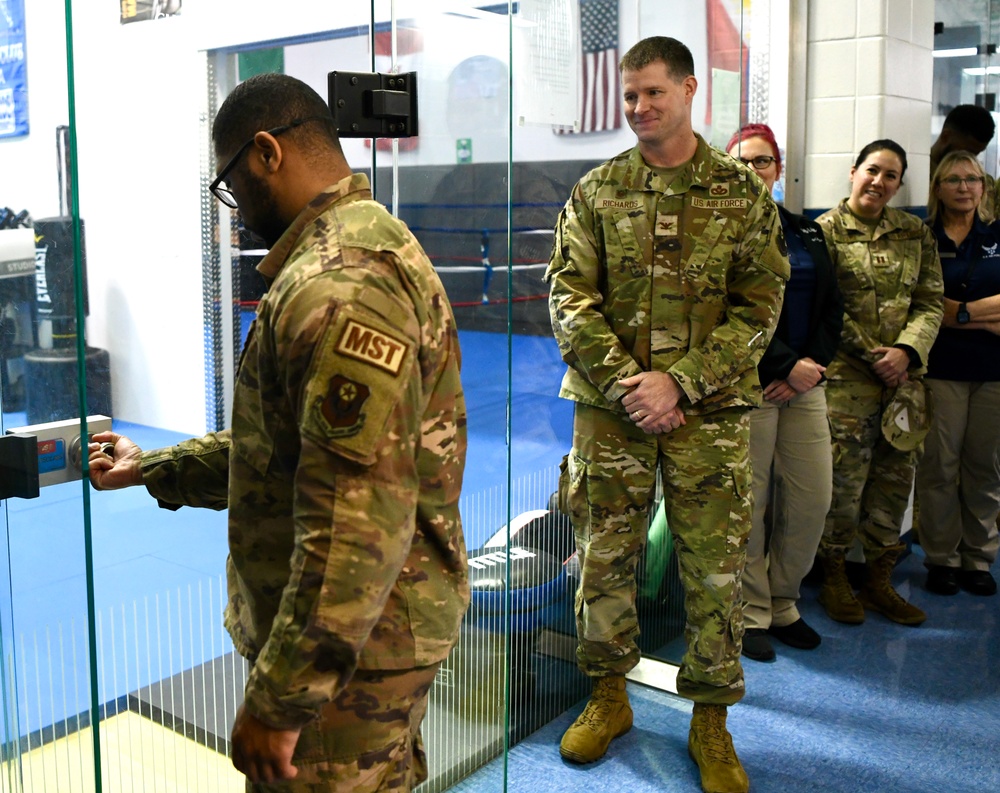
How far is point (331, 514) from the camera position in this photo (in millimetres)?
1145

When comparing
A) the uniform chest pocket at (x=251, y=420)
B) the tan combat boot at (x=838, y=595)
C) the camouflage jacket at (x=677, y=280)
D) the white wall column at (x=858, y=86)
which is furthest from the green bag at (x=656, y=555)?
the uniform chest pocket at (x=251, y=420)

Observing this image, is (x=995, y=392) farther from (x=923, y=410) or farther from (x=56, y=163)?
(x=56, y=163)

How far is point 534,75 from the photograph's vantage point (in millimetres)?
2670

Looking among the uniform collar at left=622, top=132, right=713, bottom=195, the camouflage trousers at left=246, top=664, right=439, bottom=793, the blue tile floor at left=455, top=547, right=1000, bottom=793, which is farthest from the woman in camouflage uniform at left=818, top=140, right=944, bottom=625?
the camouflage trousers at left=246, top=664, right=439, bottom=793

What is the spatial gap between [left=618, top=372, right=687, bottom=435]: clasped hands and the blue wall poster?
1.51 meters

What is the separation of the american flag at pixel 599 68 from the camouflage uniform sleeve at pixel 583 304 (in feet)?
1.13

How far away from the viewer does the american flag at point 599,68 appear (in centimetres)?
290

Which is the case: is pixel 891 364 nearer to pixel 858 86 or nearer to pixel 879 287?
pixel 879 287

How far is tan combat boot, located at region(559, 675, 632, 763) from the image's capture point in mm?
2709

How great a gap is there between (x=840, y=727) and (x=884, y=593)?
1.03m

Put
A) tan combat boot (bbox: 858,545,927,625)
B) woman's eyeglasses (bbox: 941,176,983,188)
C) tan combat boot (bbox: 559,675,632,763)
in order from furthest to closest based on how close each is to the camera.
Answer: woman's eyeglasses (bbox: 941,176,983,188)
tan combat boot (bbox: 858,545,927,625)
tan combat boot (bbox: 559,675,632,763)

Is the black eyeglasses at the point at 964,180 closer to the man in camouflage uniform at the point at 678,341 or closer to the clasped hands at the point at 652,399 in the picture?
the man in camouflage uniform at the point at 678,341

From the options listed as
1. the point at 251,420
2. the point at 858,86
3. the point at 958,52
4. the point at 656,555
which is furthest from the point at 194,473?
the point at 958,52

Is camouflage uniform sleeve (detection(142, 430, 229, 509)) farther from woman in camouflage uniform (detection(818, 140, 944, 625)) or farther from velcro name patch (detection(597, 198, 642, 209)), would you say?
woman in camouflage uniform (detection(818, 140, 944, 625))
